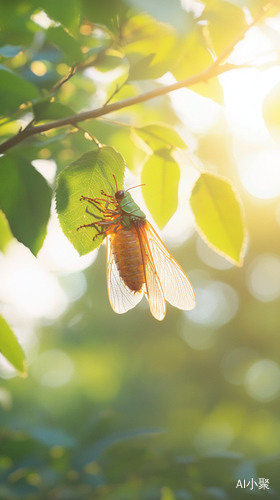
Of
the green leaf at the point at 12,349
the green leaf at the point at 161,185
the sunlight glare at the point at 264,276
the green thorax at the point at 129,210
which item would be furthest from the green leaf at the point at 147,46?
the sunlight glare at the point at 264,276

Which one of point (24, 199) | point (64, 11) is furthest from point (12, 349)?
point (64, 11)

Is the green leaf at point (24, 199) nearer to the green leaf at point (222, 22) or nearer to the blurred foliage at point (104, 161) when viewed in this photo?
the blurred foliage at point (104, 161)

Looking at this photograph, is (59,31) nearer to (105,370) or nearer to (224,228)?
(224,228)

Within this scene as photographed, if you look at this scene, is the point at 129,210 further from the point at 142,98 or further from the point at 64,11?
the point at 64,11

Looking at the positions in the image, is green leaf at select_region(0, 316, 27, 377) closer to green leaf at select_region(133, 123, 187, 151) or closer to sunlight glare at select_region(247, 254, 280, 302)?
green leaf at select_region(133, 123, 187, 151)

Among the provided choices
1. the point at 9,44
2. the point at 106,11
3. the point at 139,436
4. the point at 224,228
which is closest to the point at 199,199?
the point at 224,228

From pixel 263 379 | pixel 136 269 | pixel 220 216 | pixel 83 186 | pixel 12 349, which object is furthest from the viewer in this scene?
pixel 263 379

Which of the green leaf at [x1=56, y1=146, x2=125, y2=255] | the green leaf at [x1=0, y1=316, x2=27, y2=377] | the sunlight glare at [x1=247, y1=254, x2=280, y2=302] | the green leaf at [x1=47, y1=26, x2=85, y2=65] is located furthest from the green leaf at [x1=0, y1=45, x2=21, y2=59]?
the sunlight glare at [x1=247, y1=254, x2=280, y2=302]
